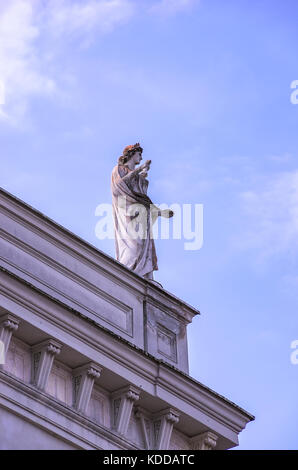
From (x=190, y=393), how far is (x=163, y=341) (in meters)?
1.19

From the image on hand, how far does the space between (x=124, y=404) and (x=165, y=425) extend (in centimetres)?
92

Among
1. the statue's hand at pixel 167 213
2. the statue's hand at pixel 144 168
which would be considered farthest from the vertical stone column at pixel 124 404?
the statue's hand at pixel 144 168

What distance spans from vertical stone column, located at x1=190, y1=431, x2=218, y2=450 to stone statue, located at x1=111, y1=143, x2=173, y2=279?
9.69ft

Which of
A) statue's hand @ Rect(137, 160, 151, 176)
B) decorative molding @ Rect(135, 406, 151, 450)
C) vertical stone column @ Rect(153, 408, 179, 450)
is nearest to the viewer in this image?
decorative molding @ Rect(135, 406, 151, 450)

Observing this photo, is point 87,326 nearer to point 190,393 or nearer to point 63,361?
point 63,361

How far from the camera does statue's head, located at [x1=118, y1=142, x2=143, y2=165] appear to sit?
86.5 ft

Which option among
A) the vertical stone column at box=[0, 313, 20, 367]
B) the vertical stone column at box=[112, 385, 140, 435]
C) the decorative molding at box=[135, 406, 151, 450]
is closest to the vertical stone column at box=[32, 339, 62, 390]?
the vertical stone column at box=[0, 313, 20, 367]

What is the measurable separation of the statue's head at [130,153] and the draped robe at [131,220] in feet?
0.72

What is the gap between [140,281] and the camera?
24.5 metres

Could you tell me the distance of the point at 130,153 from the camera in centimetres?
2639

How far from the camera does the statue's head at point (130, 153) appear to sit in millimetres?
26375

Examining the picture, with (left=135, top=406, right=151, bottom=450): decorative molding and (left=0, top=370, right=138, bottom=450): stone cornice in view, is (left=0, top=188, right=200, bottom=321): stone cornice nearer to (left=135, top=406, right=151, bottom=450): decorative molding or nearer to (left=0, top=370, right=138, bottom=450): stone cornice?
(left=135, top=406, right=151, bottom=450): decorative molding
